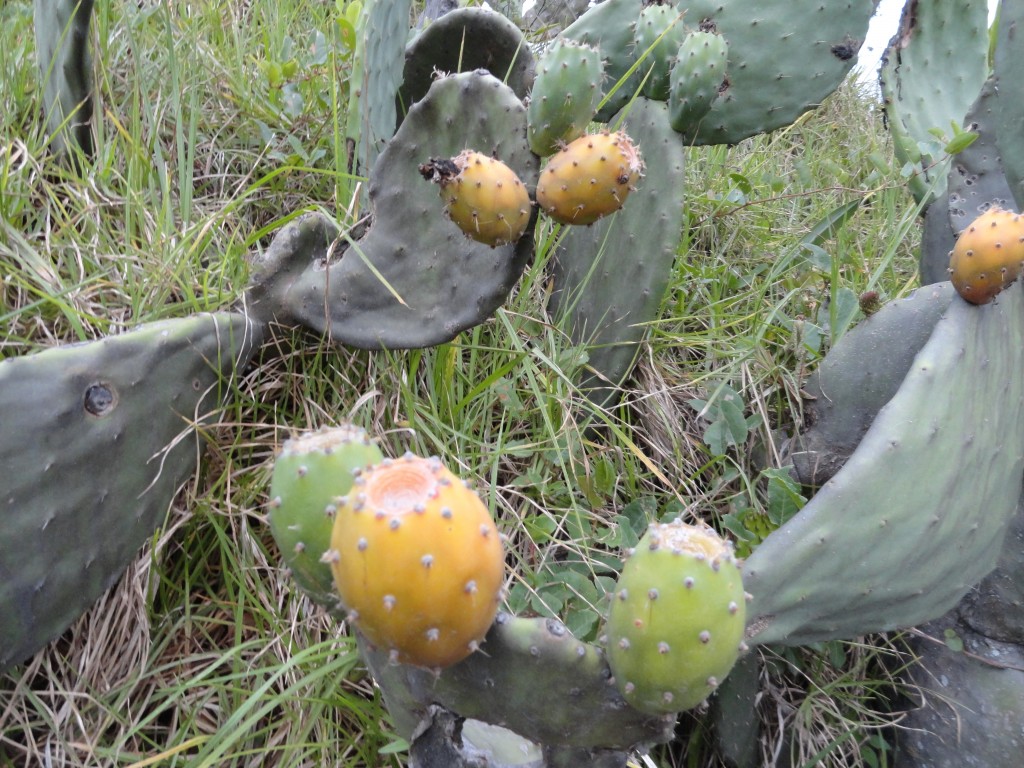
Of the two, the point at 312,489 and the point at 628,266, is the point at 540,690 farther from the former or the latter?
the point at 628,266

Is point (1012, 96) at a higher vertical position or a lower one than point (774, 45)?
higher

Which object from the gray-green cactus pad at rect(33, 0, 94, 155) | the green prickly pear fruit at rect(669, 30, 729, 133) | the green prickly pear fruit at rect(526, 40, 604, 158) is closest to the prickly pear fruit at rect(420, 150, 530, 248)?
the green prickly pear fruit at rect(526, 40, 604, 158)

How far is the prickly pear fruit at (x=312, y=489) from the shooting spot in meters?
0.59

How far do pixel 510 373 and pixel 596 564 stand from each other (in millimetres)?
408

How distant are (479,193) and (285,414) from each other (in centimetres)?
58

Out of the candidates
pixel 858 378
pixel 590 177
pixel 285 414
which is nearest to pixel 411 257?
pixel 285 414

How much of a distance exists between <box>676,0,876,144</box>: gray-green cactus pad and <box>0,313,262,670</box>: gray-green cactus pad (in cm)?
125

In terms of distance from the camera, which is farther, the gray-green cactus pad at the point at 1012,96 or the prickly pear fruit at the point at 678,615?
the gray-green cactus pad at the point at 1012,96

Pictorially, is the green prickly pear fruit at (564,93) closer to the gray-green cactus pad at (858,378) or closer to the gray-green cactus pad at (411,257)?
the gray-green cactus pad at (411,257)

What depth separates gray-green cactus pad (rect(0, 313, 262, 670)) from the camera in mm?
867

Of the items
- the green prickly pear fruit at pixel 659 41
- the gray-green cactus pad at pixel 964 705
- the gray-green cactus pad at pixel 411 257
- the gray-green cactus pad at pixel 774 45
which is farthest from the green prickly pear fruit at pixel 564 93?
the gray-green cactus pad at pixel 964 705

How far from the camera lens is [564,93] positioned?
3.26ft

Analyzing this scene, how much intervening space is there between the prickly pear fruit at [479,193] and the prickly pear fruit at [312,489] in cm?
39

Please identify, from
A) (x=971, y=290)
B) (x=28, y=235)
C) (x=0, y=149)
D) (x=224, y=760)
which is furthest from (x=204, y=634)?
(x=971, y=290)
